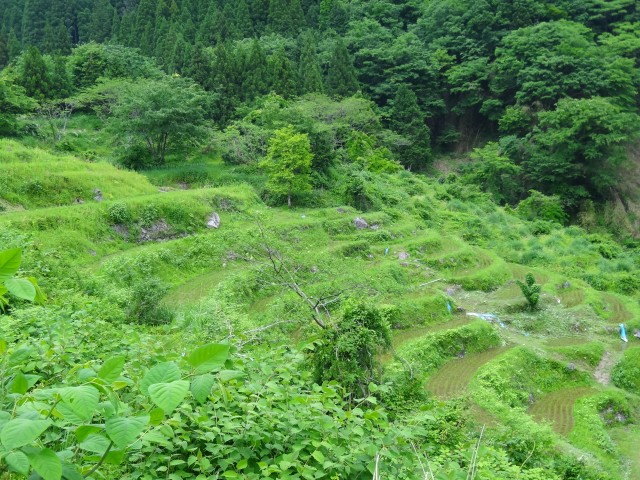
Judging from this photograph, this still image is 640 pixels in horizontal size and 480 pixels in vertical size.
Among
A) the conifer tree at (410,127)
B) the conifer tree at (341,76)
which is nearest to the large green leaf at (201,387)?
the conifer tree at (341,76)

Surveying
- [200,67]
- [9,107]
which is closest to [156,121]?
[9,107]

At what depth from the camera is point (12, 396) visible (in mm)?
1742

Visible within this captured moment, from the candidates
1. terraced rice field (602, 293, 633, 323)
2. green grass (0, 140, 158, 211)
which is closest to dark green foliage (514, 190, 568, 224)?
terraced rice field (602, 293, 633, 323)

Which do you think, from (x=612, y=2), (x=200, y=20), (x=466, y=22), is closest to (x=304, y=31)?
(x=200, y=20)

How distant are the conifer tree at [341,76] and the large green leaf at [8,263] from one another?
109 ft

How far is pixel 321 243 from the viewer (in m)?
17.7

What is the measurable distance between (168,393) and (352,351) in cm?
492

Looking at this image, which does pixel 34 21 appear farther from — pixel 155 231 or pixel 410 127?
pixel 155 231

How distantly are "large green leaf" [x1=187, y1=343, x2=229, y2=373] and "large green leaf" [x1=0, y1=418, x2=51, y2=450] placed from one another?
495 millimetres

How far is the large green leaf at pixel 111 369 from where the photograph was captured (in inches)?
69.0

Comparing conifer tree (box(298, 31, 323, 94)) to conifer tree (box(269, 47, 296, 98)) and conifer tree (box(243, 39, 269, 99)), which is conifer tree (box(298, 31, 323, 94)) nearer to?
conifer tree (box(269, 47, 296, 98))

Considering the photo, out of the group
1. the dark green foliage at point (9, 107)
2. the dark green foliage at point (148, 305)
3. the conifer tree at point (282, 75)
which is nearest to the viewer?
the dark green foliage at point (148, 305)

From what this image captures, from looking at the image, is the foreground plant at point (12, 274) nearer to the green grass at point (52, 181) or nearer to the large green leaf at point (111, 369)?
the large green leaf at point (111, 369)

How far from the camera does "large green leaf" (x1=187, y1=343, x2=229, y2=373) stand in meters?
1.81
